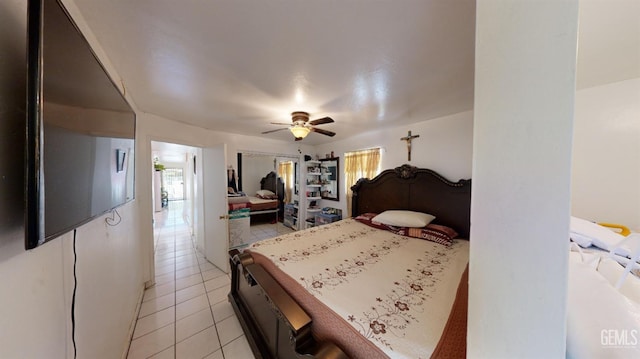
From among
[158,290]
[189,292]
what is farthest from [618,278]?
[158,290]

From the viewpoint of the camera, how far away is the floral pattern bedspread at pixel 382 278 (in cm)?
94

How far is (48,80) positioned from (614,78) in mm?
3356

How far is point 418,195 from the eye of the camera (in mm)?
2762

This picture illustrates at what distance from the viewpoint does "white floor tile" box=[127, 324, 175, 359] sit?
154 cm

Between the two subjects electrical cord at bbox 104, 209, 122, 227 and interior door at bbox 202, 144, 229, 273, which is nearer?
electrical cord at bbox 104, 209, 122, 227

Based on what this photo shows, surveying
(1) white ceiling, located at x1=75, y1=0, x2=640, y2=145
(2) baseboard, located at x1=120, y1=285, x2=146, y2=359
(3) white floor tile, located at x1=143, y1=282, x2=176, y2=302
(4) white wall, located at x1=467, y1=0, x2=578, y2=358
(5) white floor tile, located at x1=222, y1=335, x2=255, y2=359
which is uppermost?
(1) white ceiling, located at x1=75, y1=0, x2=640, y2=145

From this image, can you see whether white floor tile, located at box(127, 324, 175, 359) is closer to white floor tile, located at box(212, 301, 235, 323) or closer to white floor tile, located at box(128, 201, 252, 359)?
white floor tile, located at box(128, 201, 252, 359)

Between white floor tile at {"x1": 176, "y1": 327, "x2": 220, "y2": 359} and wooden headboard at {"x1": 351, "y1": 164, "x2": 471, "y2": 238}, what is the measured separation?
101 inches

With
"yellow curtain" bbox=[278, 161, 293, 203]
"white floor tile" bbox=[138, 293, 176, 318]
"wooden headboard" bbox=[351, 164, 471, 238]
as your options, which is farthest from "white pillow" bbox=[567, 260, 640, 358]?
"yellow curtain" bbox=[278, 161, 293, 203]

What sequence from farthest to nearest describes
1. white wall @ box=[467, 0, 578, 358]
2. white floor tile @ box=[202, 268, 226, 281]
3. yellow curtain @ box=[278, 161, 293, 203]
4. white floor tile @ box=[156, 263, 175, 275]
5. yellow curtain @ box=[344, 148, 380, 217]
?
yellow curtain @ box=[278, 161, 293, 203], yellow curtain @ box=[344, 148, 380, 217], white floor tile @ box=[156, 263, 175, 275], white floor tile @ box=[202, 268, 226, 281], white wall @ box=[467, 0, 578, 358]

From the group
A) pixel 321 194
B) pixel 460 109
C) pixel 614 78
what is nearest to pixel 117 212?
pixel 321 194

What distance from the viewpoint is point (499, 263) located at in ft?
1.57

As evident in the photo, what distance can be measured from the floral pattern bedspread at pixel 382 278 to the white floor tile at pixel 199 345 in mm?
819

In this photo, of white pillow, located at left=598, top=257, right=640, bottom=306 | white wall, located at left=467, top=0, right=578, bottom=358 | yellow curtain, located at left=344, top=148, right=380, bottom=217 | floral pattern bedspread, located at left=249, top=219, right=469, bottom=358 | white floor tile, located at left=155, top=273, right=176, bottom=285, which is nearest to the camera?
white wall, located at left=467, top=0, right=578, bottom=358
